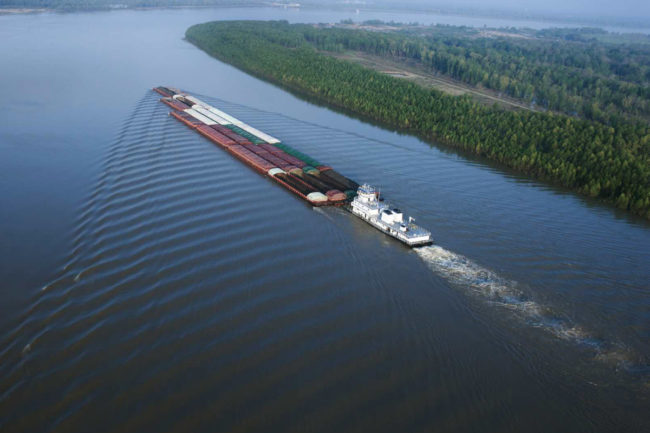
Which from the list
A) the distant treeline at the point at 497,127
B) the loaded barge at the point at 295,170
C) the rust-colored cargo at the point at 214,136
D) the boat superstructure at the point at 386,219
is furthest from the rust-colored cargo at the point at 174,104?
the boat superstructure at the point at 386,219

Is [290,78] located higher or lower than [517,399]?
higher

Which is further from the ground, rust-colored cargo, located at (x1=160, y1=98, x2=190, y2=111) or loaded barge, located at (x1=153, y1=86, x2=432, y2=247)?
rust-colored cargo, located at (x1=160, y1=98, x2=190, y2=111)

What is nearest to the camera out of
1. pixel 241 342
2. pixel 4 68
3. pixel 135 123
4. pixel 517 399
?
pixel 517 399

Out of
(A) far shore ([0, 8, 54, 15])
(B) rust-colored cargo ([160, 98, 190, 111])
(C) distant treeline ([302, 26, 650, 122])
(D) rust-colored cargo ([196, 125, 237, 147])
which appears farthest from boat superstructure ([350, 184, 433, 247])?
(A) far shore ([0, 8, 54, 15])

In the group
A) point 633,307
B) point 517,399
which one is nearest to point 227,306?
point 517,399

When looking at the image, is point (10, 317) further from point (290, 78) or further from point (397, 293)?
point (290, 78)

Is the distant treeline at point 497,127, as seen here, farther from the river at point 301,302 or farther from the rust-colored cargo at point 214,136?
the rust-colored cargo at point 214,136

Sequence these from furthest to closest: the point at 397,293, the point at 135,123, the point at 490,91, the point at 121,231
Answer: the point at 490,91 → the point at 135,123 → the point at 121,231 → the point at 397,293

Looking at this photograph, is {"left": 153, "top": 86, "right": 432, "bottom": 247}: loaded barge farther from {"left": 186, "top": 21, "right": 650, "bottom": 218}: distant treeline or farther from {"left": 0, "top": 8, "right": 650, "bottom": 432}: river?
{"left": 186, "top": 21, "right": 650, "bottom": 218}: distant treeline
